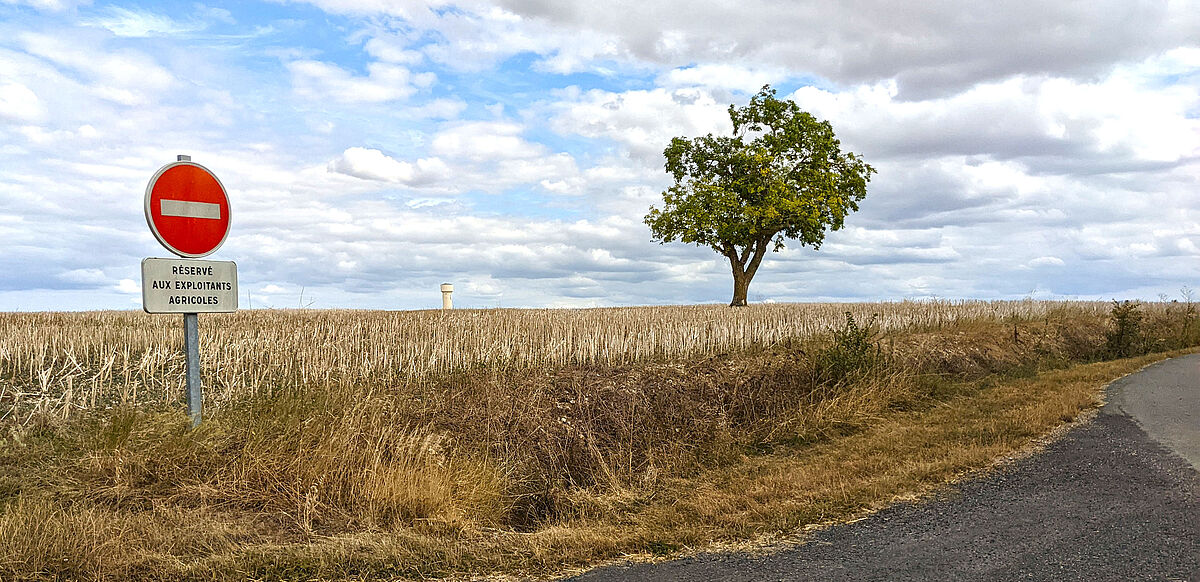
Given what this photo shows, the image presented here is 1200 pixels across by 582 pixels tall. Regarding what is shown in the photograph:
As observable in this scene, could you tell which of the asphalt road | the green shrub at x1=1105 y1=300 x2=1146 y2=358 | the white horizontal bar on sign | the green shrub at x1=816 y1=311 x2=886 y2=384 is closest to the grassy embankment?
the green shrub at x1=816 y1=311 x2=886 y2=384

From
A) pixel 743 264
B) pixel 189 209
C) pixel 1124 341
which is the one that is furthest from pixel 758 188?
pixel 189 209

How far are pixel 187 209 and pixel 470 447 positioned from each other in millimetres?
3555

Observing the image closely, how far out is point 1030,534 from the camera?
5.58 m

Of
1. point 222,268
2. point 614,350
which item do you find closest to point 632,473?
point 222,268

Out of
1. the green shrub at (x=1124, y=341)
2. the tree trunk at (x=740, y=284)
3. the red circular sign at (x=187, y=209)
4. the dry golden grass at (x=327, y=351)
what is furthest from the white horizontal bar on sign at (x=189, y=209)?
the tree trunk at (x=740, y=284)

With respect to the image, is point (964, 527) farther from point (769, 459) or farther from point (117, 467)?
point (117, 467)

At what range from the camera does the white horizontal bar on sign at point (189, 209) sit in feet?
24.1

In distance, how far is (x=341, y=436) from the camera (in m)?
7.09

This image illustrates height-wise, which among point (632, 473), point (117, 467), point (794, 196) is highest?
point (794, 196)

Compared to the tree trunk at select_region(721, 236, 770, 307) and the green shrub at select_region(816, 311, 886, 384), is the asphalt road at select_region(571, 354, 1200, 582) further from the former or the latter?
the tree trunk at select_region(721, 236, 770, 307)

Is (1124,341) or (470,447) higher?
(1124,341)

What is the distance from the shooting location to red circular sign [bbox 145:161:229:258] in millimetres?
7261

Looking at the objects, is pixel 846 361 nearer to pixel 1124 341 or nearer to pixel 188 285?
pixel 188 285

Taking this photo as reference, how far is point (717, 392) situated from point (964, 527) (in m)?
5.29
